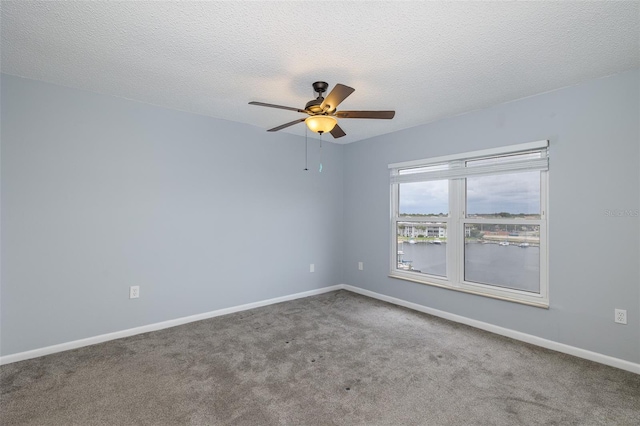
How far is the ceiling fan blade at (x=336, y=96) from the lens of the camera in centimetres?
206

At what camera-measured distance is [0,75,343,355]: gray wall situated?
2.63 metres

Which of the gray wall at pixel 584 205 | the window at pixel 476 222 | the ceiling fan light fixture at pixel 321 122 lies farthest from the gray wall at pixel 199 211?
the ceiling fan light fixture at pixel 321 122

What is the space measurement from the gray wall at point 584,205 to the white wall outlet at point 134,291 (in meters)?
3.54

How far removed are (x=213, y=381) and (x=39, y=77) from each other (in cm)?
294

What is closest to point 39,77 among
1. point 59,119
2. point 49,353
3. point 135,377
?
point 59,119

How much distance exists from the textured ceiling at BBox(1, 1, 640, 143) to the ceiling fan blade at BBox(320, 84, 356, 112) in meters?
0.31

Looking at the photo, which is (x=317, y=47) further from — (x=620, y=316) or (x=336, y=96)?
(x=620, y=316)

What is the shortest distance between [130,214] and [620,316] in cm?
456

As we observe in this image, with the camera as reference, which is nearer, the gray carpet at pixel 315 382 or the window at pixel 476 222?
the gray carpet at pixel 315 382

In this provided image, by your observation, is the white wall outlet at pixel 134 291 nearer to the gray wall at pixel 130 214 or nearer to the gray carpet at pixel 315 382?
the gray wall at pixel 130 214

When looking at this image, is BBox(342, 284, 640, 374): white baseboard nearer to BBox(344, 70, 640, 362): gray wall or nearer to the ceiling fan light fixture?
BBox(344, 70, 640, 362): gray wall

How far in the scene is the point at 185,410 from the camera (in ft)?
6.44

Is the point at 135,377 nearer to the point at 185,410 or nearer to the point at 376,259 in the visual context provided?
the point at 185,410

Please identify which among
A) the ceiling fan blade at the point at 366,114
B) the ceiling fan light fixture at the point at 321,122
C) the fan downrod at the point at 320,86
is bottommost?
the ceiling fan light fixture at the point at 321,122
